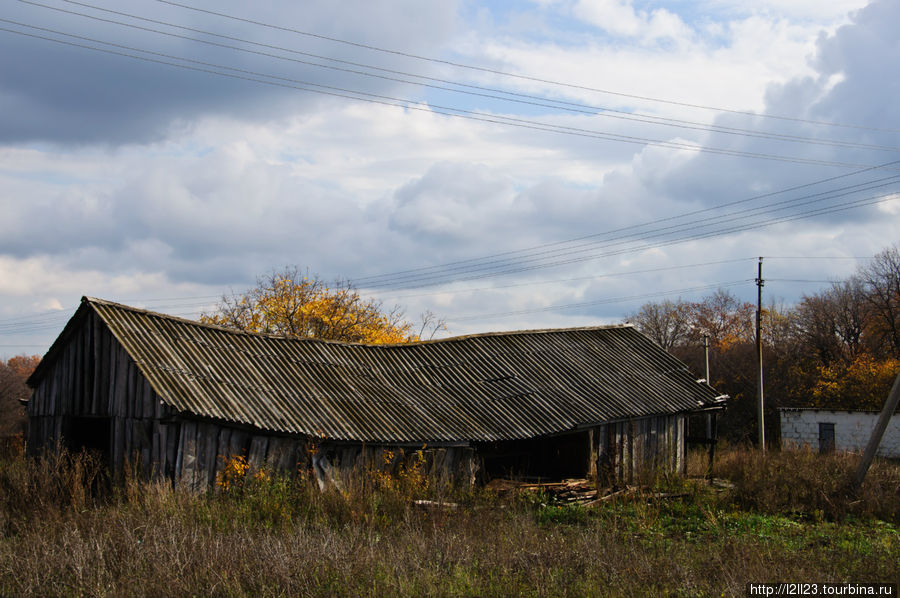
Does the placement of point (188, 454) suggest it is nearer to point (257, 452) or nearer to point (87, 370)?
point (257, 452)

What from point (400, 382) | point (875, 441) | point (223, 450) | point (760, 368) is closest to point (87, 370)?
point (223, 450)

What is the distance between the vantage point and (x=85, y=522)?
34.5 ft

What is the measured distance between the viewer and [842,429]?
30.9m

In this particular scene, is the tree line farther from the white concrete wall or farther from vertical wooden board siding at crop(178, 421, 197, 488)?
vertical wooden board siding at crop(178, 421, 197, 488)

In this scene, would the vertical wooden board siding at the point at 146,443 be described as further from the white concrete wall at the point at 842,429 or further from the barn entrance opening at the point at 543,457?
the white concrete wall at the point at 842,429

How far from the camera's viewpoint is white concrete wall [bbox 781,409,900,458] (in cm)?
2989

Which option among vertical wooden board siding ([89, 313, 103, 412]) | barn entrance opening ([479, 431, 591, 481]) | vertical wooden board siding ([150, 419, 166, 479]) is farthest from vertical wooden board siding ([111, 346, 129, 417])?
barn entrance opening ([479, 431, 591, 481])

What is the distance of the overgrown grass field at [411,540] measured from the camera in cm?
809

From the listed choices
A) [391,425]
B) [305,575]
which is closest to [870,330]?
[391,425]

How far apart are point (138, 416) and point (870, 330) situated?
43.1 meters

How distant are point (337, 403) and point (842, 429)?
23.2 m

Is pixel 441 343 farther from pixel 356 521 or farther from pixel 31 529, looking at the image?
pixel 31 529

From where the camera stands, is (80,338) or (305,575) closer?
(305,575)

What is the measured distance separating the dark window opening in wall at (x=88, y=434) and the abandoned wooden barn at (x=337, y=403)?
47 mm
